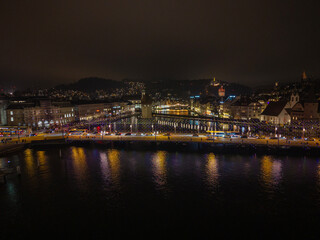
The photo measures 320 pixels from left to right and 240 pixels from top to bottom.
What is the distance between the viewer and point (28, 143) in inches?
1195

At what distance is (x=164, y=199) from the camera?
1525 centimetres

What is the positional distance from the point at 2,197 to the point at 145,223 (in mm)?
10125

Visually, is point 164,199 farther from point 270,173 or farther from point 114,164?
point 270,173

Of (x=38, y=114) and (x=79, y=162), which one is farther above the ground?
(x=38, y=114)

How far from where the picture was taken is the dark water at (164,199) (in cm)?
1220

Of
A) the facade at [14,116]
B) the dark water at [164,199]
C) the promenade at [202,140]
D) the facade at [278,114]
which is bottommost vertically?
the dark water at [164,199]

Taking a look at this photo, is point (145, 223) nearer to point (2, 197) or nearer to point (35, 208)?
point (35, 208)

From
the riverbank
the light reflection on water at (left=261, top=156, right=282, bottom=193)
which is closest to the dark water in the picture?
the light reflection on water at (left=261, top=156, right=282, bottom=193)

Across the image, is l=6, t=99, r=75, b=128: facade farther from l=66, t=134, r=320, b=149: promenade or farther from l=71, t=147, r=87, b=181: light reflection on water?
l=71, t=147, r=87, b=181: light reflection on water

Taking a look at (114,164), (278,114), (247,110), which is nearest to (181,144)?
(114,164)

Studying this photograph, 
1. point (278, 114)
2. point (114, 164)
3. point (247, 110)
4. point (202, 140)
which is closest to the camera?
point (114, 164)

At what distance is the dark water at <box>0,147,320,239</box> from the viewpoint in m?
12.2

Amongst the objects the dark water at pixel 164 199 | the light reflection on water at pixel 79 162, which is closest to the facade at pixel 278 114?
the dark water at pixel 164 199

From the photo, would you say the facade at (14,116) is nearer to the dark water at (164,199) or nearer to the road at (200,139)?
the road at (200,139)
